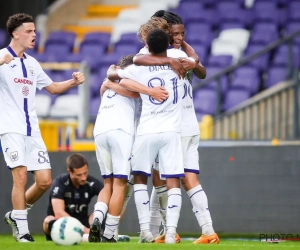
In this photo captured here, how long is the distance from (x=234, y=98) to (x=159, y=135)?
751 centimetres

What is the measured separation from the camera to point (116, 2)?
22.1 metres

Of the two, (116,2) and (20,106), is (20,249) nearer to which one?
(20,106)

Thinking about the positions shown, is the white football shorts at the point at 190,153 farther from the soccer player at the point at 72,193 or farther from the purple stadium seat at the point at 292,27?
the purple stadium seat at the point at 292,27

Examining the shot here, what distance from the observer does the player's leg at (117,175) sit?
8812 millimetres

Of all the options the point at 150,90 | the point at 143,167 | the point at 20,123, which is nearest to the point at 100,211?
the point at 143,167

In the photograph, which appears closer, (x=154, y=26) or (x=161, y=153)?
(x=161, y=153)

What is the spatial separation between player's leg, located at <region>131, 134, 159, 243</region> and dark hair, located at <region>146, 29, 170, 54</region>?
2.70ft

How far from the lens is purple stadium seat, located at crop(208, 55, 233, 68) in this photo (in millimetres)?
17172

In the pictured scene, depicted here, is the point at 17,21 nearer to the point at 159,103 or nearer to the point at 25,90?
the point at 25,90

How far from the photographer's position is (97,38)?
19703mm

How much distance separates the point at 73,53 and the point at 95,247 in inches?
482

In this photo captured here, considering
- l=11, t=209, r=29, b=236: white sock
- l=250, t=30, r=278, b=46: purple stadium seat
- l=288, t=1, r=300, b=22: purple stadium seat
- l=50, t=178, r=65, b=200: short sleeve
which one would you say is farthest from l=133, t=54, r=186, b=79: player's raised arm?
l=288, t=1, r=300, b=22: purple stadium seat

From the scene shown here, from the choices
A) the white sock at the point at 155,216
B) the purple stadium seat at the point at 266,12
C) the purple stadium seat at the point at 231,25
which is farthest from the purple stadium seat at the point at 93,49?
the white sock at the point at 155,216

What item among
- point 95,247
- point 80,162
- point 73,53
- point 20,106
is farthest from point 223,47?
point 95,247
